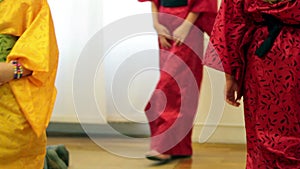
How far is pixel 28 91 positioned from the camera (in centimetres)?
166

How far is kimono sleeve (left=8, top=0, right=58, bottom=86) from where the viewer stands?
1611 millimetres

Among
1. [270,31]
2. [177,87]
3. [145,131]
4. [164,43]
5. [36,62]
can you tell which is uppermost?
A: [270,31]

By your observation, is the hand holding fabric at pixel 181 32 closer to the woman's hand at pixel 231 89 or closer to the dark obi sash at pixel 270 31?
the woman's hand at pixel 231 89

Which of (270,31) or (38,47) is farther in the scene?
(38,47)

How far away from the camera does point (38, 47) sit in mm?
1632

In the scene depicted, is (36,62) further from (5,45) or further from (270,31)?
(270,31)

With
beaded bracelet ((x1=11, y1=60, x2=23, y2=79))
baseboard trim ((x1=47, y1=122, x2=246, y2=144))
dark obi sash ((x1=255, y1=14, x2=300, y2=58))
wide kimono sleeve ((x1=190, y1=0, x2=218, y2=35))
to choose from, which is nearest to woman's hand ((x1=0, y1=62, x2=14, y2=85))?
beaded bracelet ((x1=11, y1=60, x2=23, y2=79))

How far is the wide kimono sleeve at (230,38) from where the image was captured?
1.56m

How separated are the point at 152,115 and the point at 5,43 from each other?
1.24 metres

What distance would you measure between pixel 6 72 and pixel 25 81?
7 centimetres

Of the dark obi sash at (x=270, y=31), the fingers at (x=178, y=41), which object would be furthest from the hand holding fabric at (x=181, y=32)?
the dark obi sash at (x=270, y=31)

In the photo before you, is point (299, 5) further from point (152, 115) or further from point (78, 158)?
point (78, 158)

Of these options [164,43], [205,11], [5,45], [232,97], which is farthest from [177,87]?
[5,45]

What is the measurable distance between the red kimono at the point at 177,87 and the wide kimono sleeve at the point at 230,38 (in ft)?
3.59
